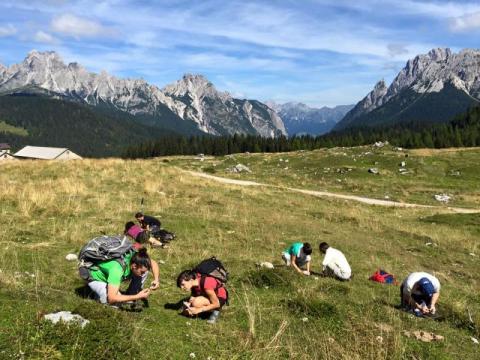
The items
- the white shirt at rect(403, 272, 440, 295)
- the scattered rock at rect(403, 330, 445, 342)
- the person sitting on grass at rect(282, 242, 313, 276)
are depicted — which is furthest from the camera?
the person sitting on grass at rect(282, 242, 313, 276)

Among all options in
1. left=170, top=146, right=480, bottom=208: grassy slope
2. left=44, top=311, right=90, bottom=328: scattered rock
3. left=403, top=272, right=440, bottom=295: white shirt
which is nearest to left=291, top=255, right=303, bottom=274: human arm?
left=403, top=272, right=440, bottom=295: white shirt

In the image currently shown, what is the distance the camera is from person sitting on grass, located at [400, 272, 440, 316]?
1166 centimetres

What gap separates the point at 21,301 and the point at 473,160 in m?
77.1

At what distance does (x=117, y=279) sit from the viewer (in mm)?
9055

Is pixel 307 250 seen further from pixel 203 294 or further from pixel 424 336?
pixel 203 294

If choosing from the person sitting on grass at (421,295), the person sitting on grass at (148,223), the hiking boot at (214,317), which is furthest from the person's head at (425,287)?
the person sitting on grass at (148,223)

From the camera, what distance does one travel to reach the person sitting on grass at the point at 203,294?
8.93m

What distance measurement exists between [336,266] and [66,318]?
1006 centimetres

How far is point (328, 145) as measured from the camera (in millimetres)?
140000

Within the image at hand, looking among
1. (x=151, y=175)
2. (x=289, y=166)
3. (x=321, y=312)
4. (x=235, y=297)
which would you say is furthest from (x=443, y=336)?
(x=289, y=166)

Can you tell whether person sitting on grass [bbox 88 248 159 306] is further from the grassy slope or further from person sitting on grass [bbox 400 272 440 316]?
the grassy slope

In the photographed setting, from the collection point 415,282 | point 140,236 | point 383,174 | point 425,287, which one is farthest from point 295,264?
point 383,174

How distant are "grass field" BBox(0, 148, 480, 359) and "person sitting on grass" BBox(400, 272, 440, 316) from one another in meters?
0.48

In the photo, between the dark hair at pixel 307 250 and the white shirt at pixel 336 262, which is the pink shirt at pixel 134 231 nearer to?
the dark hair at pixel 307 250
